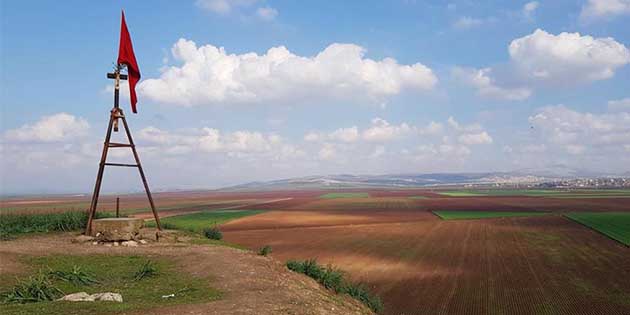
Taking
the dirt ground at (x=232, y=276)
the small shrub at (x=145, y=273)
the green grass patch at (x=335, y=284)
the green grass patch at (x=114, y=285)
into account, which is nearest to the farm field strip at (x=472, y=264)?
the green grass patch at (x=335, y=284)

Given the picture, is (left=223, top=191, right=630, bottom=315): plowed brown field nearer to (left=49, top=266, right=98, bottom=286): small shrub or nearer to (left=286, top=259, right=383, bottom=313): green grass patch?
(left=286, top=259, right=383, bottom=313): green grass patch

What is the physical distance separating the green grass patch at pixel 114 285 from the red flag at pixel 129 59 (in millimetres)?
8350

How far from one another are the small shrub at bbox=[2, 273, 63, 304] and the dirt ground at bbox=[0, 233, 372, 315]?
9.76ft

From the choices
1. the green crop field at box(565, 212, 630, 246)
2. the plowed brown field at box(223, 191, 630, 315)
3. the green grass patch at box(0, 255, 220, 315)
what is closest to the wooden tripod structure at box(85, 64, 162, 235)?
the green grass patch at box(0, 255, 220, 315)

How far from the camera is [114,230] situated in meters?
19.5

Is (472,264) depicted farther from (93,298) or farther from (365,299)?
(93,298)

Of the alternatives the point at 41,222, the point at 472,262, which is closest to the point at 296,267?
the point at 41,222

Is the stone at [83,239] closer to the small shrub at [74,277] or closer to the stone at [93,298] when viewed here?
the small shrub at [74,277]

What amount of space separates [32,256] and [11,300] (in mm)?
6102

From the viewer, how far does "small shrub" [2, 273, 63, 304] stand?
1051cm

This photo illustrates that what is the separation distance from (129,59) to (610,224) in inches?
2210

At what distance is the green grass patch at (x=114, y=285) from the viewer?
31.9ft

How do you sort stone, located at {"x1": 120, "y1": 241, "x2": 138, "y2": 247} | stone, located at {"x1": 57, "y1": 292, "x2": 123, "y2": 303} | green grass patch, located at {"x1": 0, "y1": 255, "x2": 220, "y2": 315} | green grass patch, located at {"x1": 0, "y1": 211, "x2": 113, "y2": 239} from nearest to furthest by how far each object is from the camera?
green grass patch, located at {"x1": 0, "y1": 255, "x2": 220, "y2": 315} → stone, located at {"x1": 57, "y1": 292, "x2": 123, "y2": 303} → stone, located at {"x1": 120, "y1": 241, "x2": 138, "y2": 247} → green grass patch, located at {"x1": 0, "y1": 211, "x2": 113, "y2": 239}

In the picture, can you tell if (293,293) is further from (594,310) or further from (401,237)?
(401,237)
